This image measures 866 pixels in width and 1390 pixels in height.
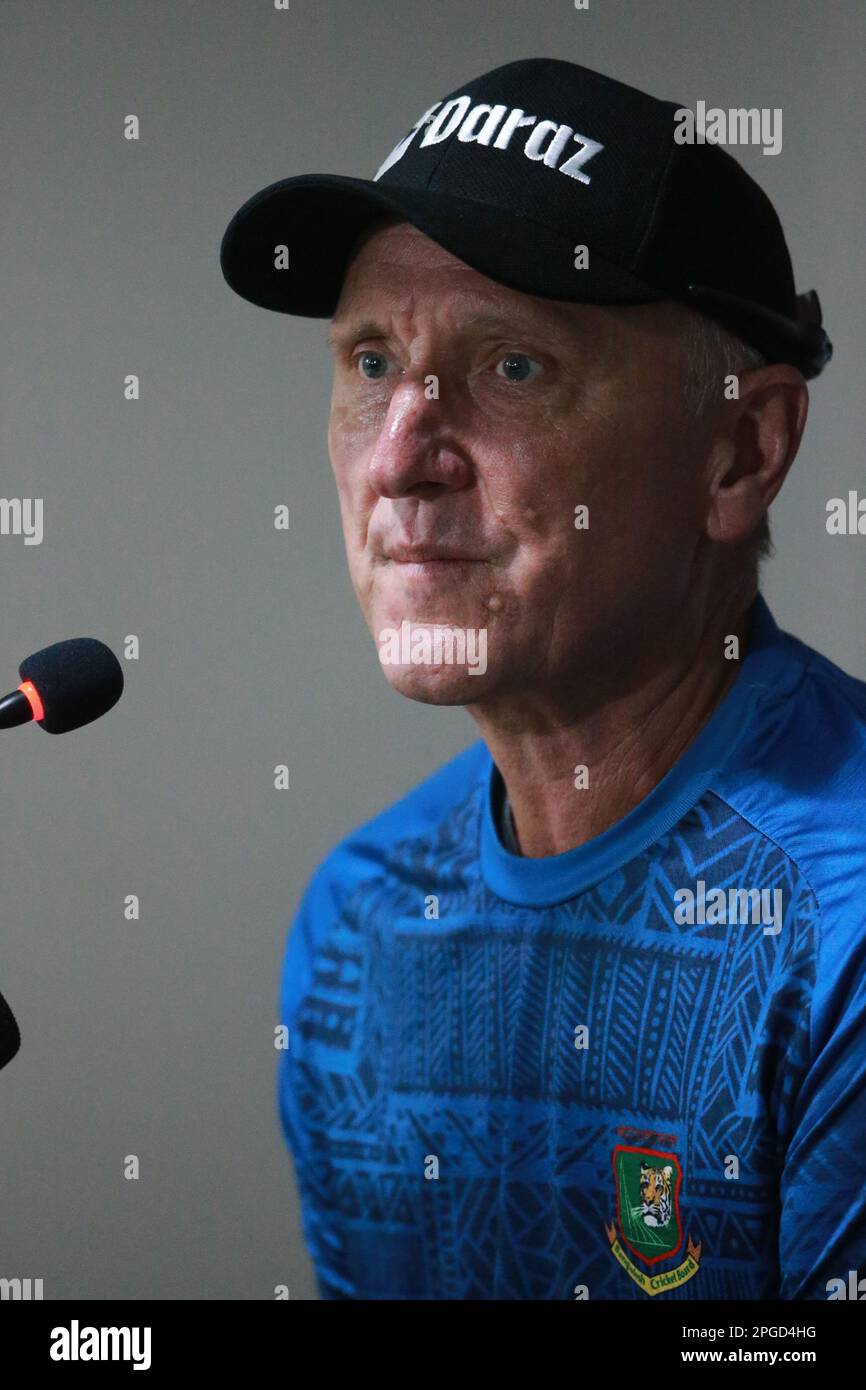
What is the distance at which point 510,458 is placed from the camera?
121cm

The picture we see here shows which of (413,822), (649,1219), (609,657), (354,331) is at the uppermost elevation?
(354,331)

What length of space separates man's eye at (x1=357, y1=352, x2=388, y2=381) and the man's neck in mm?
→ 278

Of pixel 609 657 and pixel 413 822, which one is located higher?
pixel 609 657

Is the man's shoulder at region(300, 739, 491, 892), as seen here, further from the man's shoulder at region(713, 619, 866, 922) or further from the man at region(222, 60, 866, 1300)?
the man's shoulder at region(713, 619, 866, 922)

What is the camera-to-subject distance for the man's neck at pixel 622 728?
1319mm

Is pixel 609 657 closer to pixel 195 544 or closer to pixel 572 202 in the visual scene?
pixel 572 202

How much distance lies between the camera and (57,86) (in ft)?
5.05

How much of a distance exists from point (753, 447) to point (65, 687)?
0.60m

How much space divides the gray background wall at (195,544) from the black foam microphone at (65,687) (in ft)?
1.76

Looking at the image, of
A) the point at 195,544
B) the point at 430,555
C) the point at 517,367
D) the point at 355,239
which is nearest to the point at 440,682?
the point at 430,555

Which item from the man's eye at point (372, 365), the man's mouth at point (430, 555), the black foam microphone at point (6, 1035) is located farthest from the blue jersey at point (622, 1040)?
the black foam microphone at point (6, 1035)

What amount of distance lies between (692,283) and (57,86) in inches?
27.5

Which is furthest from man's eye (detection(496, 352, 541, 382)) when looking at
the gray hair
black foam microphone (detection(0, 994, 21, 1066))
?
black foam microphone (detection(0, 994, 21, 1066))
